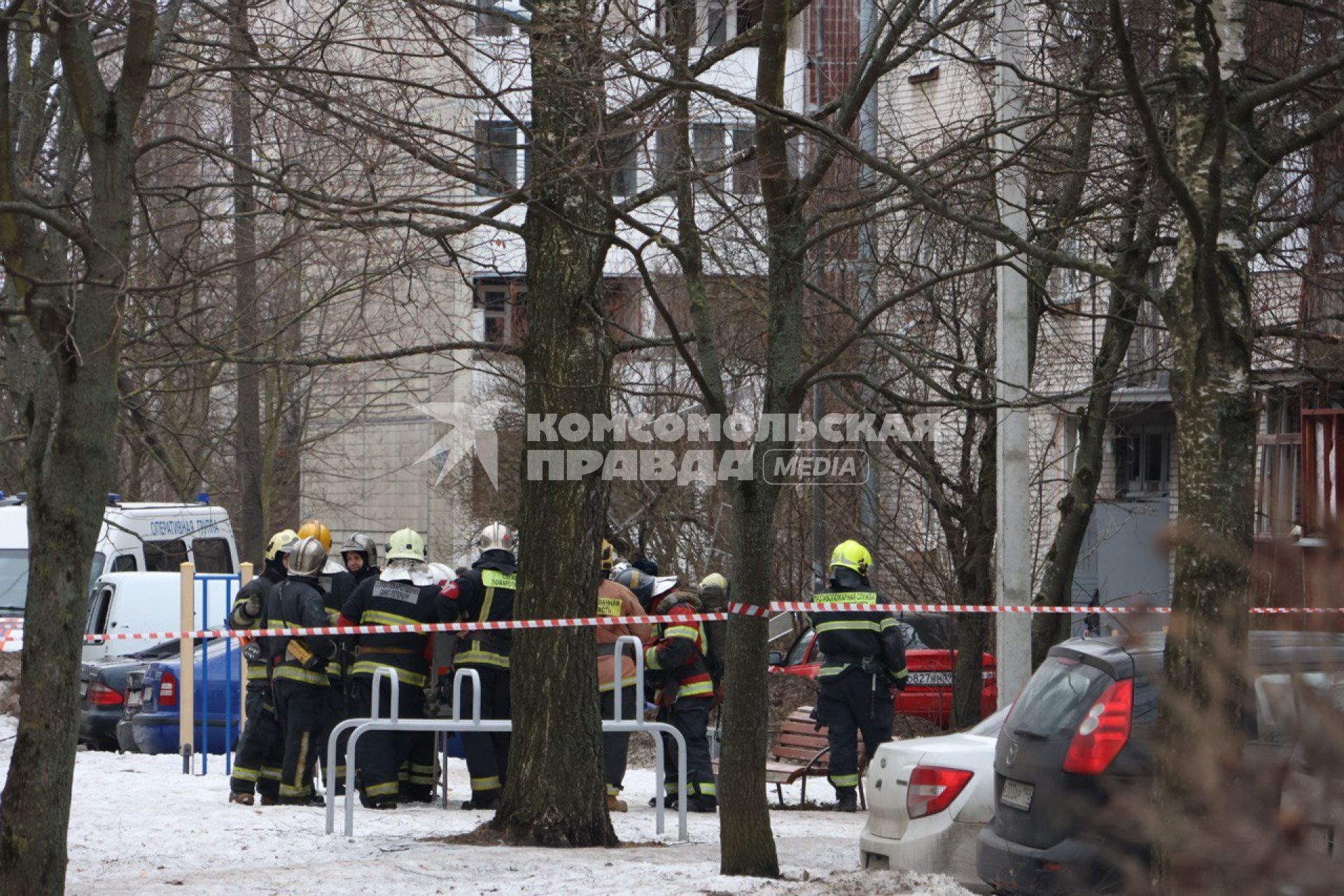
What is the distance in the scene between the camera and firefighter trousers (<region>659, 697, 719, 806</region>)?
10.6 metres

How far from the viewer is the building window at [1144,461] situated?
89.3ft

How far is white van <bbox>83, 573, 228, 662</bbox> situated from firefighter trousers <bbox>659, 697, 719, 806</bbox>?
6.72m

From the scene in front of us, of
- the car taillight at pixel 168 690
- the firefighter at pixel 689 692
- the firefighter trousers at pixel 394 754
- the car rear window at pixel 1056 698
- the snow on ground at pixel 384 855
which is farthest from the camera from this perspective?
the car taillight at pixel 168 690

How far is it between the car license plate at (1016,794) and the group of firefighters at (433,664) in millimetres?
4151

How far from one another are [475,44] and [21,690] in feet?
11.7

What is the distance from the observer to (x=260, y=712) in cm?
1051

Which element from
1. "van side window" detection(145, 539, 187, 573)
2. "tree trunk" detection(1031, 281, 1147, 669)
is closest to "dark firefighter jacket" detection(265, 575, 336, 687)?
"tree trunk" detection(1031, 281, 1147, 669)

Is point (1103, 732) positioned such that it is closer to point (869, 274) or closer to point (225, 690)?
point (869, 274)

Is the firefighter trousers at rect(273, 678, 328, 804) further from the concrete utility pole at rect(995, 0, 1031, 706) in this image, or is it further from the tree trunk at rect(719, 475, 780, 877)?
the concrete utility pole at rect(995, 0, 1031, 706)

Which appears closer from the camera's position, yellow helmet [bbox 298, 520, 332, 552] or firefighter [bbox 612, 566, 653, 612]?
yellow helmet [bbox 298, 520, 332, 552]

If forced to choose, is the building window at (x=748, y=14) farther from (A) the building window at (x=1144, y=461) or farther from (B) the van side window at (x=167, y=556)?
(A) the building window at (x=1144, y=461)

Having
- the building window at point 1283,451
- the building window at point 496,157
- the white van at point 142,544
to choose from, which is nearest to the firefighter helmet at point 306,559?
the building window at point 496,157

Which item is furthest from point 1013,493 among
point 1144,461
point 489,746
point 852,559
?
point 1144,461

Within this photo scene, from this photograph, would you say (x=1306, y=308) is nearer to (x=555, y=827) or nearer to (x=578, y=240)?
(x=578, y=240)
